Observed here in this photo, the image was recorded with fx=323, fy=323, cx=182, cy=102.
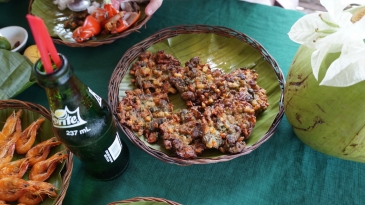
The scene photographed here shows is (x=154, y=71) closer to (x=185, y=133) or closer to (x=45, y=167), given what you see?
(x=185, y=133)

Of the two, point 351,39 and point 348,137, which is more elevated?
point 351,39

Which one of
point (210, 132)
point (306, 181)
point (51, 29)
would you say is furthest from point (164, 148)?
point (51, 29)

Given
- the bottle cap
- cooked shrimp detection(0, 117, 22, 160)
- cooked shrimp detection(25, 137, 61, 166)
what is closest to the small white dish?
cooked shrimp detection(0, 117, 22, 160)

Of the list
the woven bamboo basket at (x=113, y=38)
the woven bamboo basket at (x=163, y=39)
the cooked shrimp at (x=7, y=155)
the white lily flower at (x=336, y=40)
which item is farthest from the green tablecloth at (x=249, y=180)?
the woven bamboo basket at (x=113, y=38)

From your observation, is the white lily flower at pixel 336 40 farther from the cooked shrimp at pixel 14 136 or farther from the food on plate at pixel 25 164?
the cooked shrimp at pixel 14 136

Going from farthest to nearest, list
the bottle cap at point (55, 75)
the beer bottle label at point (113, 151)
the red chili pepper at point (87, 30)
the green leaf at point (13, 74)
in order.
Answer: the red chili pepper at point (87, 30) < the green leaf at point (13, 74) < the beer bottle label at point (113, 151) < the bottle cap at point (55, 75)

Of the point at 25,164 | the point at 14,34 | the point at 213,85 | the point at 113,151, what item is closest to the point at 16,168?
Result: the point at 25,164

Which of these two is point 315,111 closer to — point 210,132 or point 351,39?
point 351,39
